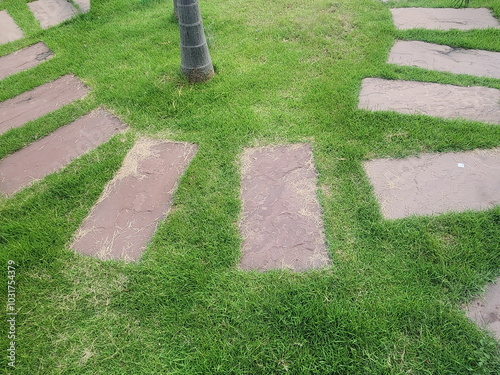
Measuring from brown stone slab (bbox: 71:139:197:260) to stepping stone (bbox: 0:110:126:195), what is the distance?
439 mm

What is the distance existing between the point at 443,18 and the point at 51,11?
214 inches

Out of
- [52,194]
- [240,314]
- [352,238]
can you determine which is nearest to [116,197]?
[52,194]

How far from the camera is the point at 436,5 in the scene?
14.5 feet

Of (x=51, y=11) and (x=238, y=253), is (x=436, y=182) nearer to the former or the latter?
(x=238, y=253)

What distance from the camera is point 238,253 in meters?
2.23

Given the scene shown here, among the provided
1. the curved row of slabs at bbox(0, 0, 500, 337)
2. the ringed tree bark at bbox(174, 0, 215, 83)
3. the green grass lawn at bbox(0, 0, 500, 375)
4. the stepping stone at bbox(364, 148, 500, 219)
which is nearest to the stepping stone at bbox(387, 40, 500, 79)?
the curved row of slabs at bbox(0, 0, 500, 337)

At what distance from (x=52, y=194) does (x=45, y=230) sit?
1.18 ft

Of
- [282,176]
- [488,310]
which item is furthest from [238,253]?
[488,310]

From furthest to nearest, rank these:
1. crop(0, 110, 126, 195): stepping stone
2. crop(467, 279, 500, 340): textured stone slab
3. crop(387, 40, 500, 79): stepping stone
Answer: crop(387, 40, 500, 79): stepping stone < crop(0, 110, 126, 195): stepping stone < crop(467, 279, 500, 340): textured stone slab

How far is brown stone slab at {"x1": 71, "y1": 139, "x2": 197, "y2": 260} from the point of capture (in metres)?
2.35

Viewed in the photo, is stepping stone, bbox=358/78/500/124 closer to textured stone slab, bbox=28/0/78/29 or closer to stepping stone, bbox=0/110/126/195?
stepping stone, bbox=0/110/126/195

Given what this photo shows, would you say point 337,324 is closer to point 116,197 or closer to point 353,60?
point 116,197

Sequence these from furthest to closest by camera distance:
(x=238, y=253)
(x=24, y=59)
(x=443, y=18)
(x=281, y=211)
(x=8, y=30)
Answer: (x=8, y=30)
(x=24, y=59)
(x=443, y=18)
(x=281, y=211)
(x=238, y=253)

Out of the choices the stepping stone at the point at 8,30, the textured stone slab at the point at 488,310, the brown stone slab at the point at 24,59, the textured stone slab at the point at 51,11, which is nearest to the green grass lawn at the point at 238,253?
the textured stone slab at the point at 488,310
